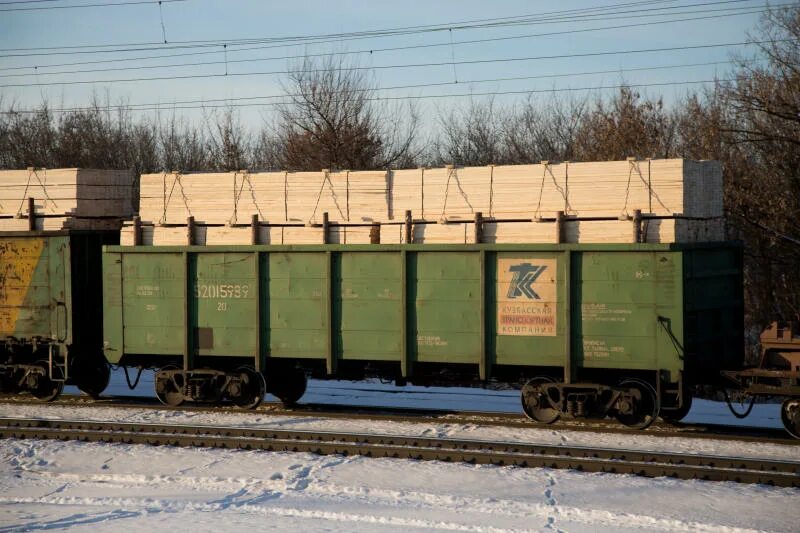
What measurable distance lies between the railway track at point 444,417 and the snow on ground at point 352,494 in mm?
349

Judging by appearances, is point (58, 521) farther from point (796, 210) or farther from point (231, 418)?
point (796, 210)

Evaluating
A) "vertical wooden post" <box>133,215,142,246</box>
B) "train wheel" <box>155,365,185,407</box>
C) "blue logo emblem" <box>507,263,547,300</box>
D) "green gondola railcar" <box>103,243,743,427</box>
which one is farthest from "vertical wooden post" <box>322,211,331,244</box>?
"train wheel" <box>155,365,185,407</box>

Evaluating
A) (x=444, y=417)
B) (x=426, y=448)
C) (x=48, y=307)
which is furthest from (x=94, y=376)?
(x=426, y=448)

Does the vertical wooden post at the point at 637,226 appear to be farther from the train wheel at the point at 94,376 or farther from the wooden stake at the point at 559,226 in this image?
the train wheel at the point at 94,376

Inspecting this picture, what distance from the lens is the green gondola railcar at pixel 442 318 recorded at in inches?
452

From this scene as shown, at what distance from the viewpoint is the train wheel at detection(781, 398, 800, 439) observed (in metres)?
11.1

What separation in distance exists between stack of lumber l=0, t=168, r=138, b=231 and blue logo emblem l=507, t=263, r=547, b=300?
6.98m

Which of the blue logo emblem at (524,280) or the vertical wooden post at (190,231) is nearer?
the blue logo emblem at (524,280)

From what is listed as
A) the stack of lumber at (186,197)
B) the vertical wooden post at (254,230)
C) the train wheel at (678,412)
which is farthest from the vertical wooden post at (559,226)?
the stack of lumber at (186,197)

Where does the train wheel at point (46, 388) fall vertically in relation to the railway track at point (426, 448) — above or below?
above

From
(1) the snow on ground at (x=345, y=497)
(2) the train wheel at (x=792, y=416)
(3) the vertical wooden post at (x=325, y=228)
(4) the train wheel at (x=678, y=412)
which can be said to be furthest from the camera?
(3) the vertical wooden post at (x=325, y=228)

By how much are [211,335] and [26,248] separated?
3.46 metres

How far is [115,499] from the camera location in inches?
353

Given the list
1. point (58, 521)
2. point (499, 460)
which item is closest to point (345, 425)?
point (499, 460)
